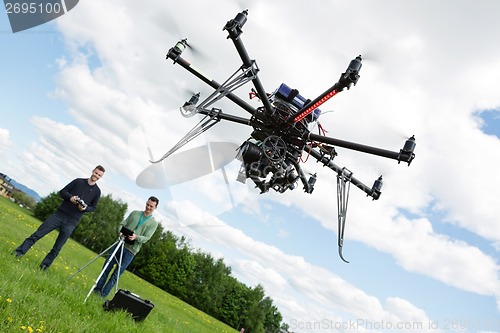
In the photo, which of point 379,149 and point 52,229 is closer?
point 379,149

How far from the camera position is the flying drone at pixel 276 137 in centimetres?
962

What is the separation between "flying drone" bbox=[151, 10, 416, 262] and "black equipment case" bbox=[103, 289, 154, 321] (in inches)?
155

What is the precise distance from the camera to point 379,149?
30.8 feet

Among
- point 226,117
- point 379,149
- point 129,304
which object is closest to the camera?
point 129,304

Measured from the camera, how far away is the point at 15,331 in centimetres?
549

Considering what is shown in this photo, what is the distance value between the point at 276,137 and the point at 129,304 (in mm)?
5076

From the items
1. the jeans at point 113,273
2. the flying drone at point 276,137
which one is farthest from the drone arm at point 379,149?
the jeans at point 113,273

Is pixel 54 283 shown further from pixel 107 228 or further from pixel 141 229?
pixel 107 228

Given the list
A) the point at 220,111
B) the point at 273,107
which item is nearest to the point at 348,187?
the point at 273,107

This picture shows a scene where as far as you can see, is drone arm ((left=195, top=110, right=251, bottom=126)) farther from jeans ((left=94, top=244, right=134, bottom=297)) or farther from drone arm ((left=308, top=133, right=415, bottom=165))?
jeans ((left=94, top=244, right=134, bottom=297))

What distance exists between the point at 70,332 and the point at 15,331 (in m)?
0.93

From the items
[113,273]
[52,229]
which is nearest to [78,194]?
[52,229]

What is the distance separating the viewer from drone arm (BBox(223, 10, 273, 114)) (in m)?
8.09

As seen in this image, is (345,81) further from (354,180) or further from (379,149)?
(354,180)
